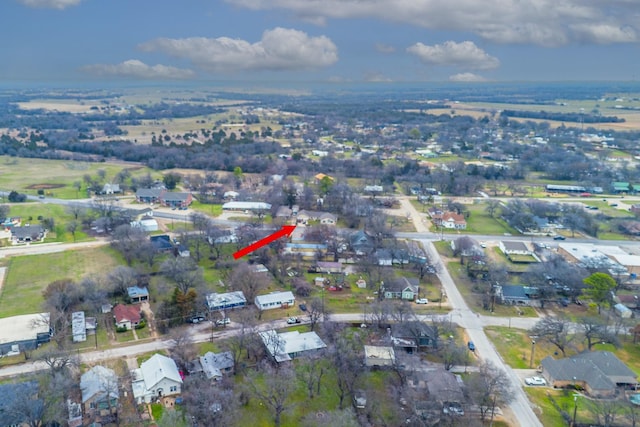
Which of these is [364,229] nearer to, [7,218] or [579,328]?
[579,328]

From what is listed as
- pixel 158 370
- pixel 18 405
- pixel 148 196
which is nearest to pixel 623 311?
pixel 158 370

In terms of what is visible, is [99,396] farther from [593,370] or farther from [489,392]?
[593,370]

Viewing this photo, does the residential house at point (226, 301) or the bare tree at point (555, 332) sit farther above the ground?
the bare tree at point (555, 332)

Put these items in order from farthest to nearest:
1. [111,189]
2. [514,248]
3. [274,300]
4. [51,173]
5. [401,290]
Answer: [51,173], [111,189], [514,248], [401,290], [274,300]

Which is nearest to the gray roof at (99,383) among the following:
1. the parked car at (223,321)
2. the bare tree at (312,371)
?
the parked car at (223,321)

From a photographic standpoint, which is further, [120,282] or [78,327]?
[120,282]

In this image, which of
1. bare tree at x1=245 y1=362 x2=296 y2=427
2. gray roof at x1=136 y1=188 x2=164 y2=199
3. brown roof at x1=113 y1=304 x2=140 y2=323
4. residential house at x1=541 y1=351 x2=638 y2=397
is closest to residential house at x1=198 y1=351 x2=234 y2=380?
bare tree at x1=245 y1=362 x2=296 y2=427

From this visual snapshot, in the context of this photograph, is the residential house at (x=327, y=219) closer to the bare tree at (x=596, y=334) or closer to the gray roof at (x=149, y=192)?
the gray roof at (x=149, y=192)

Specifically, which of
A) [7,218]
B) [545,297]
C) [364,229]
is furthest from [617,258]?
[7,218]
